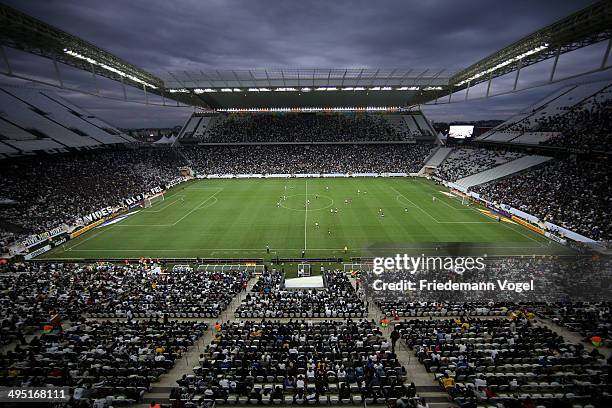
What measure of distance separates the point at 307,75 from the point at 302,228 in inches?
1689

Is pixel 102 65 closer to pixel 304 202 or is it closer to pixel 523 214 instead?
pixel 304 202

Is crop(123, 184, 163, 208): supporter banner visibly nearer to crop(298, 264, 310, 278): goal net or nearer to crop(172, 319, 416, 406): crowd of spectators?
crop(298, 264, 310, 278): goal net

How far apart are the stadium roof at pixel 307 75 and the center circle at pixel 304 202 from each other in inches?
1004

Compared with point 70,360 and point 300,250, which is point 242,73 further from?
point 70,360

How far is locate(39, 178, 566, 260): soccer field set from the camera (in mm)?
30625

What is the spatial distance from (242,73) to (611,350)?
220ft

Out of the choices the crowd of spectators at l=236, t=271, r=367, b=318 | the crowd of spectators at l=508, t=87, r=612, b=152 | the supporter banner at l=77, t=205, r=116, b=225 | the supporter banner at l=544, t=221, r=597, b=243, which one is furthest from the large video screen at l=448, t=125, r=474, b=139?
the supporter banner at l=77, t=205, r=116, b=225

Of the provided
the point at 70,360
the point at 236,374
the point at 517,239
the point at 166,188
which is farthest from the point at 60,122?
the point at 517,239

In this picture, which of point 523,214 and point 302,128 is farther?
point 302,128

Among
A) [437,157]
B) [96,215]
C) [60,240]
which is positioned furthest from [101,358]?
[437,157]

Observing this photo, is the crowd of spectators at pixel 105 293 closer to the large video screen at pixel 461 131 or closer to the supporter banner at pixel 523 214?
the supporter banner at pixel 523 214

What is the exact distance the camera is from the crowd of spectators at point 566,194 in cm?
3266
